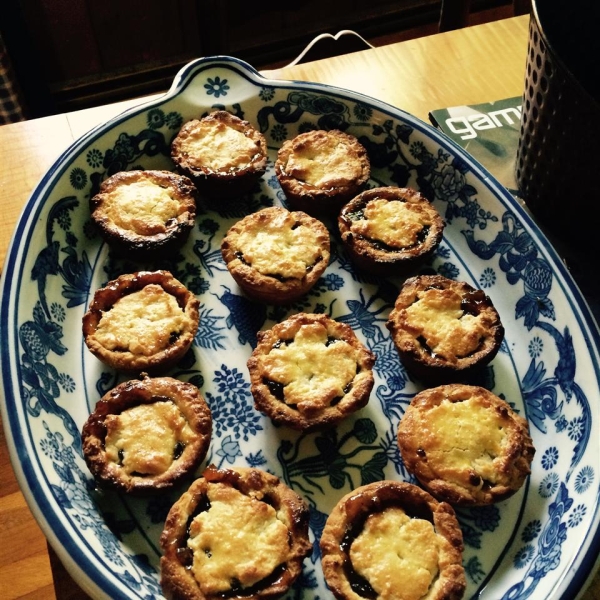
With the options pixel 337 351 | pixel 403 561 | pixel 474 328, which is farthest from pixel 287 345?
pixel 403 561

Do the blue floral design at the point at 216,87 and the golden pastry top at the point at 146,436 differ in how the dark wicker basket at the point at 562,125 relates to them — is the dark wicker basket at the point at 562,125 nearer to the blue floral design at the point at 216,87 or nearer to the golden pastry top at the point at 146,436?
the blue floral design at the point at 216,87

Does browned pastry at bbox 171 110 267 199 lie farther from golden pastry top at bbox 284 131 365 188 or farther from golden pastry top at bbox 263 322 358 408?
golden pastry top at bbox 263 322 358 408

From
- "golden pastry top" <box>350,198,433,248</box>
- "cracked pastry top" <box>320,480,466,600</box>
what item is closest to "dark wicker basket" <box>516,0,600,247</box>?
"golden pastry top" <box>350,198,433,248</box>

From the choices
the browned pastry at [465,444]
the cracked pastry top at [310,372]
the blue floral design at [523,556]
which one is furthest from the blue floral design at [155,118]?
the blue floral design at [523,556]

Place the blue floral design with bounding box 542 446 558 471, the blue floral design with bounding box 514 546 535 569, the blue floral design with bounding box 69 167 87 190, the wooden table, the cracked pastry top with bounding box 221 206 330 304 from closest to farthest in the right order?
the blue floral design with bounding box 514 546 535 569
the blue floral design with bounding box 542 446 558 471
the cracked pastry top with bounding box 221 206 330 304
the blue floral design with bounding box 69 167 87 190
the wooden table

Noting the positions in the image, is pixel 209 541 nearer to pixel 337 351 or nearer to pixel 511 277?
pixel 337 351

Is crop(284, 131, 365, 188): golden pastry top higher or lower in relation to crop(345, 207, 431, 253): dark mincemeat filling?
higher

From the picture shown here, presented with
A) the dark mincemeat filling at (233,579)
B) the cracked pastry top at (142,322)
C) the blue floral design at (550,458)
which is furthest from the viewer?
the cracked pastry top at (142,322)

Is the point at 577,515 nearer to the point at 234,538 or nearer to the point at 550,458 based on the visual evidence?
the point at 550,458
